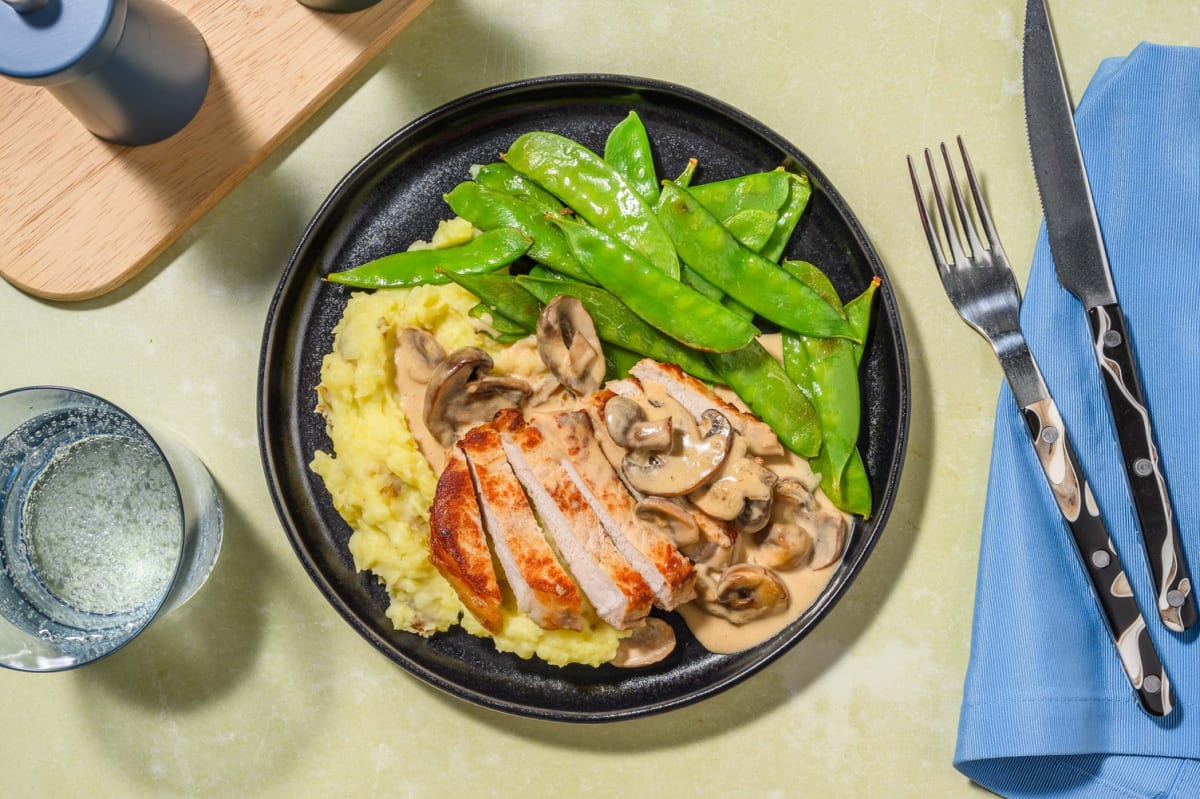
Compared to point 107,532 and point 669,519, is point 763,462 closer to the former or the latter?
point 669,519

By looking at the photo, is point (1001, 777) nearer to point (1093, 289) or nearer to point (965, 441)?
point (965, 441)

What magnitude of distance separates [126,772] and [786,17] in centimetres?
335

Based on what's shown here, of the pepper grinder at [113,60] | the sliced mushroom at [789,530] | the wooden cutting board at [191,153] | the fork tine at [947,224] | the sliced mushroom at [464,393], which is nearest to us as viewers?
the pepper grinder at [113,60]

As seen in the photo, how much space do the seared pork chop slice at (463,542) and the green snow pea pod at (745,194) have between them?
1.10 metres

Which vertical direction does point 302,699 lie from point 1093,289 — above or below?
below

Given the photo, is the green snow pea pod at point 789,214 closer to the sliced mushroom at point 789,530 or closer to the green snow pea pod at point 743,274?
the green snow pea pod at point 743,274

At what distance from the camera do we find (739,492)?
9.08ft

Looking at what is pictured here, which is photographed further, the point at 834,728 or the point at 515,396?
the point at 834,728

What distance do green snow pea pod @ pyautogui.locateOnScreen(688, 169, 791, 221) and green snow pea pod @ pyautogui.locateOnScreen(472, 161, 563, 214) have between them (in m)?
0.46

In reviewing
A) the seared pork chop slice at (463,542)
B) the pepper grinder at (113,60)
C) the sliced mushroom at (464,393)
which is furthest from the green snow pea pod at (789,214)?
the pepper grinder at (113,60)

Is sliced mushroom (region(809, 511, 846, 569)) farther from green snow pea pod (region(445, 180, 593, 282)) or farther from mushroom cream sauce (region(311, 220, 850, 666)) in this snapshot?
green snow pea pod (region(445, 180, 593, 282))

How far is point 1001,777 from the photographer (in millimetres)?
3029

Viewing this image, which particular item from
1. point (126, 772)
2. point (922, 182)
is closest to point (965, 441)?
point (922, 182)

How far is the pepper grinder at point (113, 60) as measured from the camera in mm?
2459
